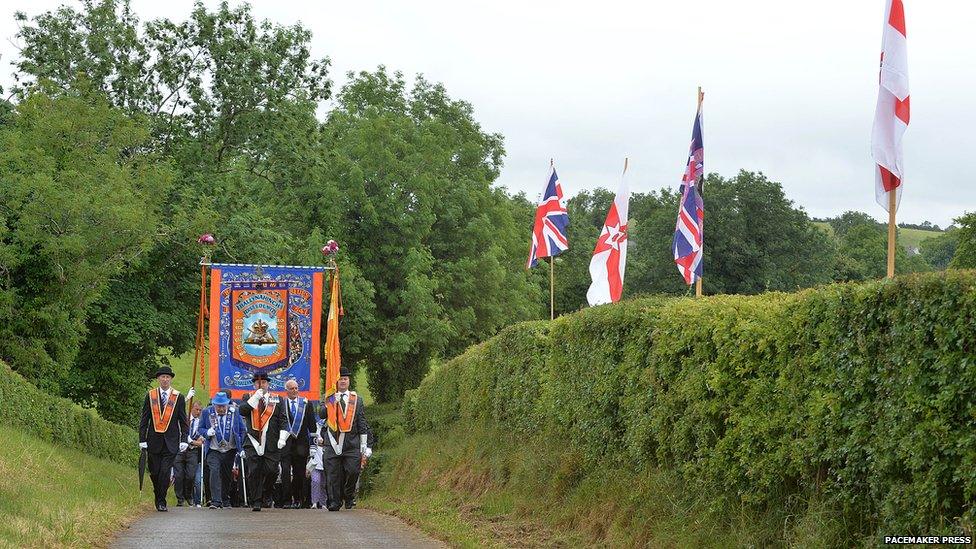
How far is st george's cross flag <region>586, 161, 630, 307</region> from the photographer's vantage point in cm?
1870

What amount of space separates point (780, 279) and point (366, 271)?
2269 cm

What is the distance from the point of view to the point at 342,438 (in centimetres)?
1811

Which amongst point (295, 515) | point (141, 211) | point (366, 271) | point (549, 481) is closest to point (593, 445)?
point (549, 481)

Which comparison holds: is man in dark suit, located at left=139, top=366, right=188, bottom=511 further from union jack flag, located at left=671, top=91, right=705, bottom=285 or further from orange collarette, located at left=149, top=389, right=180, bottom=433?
union jack flag, located at left=671, top=91, right=705, bottom=285

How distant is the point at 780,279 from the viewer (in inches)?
2292

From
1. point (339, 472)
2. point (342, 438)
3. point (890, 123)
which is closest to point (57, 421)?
point (339, 472)

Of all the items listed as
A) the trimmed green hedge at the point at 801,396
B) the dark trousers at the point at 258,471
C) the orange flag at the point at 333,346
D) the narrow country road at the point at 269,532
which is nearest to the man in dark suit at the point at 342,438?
the dark trousers at the point at 258,471

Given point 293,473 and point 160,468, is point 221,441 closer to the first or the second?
point 293,473

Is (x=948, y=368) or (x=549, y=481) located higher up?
(x=948, y=368)

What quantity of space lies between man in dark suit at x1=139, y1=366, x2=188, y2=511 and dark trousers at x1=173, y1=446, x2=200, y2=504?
2799 millimetres

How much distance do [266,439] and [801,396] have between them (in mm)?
11294

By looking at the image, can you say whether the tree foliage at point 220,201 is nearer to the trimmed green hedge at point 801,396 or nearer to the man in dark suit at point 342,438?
the man in dark suit at point 342,438

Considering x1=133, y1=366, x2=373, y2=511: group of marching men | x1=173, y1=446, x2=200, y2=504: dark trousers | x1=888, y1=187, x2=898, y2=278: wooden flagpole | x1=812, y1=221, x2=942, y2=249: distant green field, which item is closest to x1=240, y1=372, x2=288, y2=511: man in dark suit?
x1=133, y1=366, x2=373, y2=511: group of marching men

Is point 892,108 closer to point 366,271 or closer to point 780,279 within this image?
point 366,271
